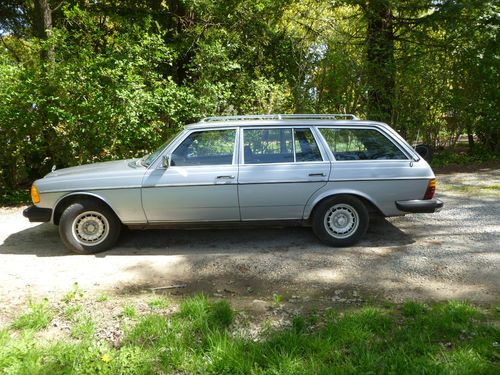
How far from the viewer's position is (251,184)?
207 inches

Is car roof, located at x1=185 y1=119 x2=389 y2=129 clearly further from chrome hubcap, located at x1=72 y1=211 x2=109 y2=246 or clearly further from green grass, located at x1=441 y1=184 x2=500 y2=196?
green grass, located at x1=441 y1=184 x2=500 y2=196

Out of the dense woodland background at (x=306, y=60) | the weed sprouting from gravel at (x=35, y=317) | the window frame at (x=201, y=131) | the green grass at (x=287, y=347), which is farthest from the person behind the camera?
the dense woodland background at (x=306, y=60)

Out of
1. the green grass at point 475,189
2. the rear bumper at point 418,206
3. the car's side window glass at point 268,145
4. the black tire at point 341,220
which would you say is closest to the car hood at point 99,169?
the car's side window glass at point 268,145

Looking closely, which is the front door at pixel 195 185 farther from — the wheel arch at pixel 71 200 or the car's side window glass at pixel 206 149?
A: the wheel arch at pixel 71 200

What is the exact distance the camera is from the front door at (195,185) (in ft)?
17.1

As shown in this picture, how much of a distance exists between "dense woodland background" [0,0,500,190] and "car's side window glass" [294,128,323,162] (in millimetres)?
4163

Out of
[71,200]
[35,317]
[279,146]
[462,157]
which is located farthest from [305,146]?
[462,157]

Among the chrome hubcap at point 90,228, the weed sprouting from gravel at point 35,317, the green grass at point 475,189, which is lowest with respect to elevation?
the weed sprouting from gravel at point 35,317

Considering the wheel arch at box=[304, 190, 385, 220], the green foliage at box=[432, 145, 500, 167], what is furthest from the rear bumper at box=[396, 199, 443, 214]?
the green foliage at box=[432, 145, 500, 167]

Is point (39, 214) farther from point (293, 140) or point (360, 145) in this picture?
point (360, 145)

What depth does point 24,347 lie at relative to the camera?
122 inches

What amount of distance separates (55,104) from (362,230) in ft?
20.0

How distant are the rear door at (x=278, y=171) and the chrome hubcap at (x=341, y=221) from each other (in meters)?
0.39

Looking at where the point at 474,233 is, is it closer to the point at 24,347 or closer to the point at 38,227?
the point at 24,347
